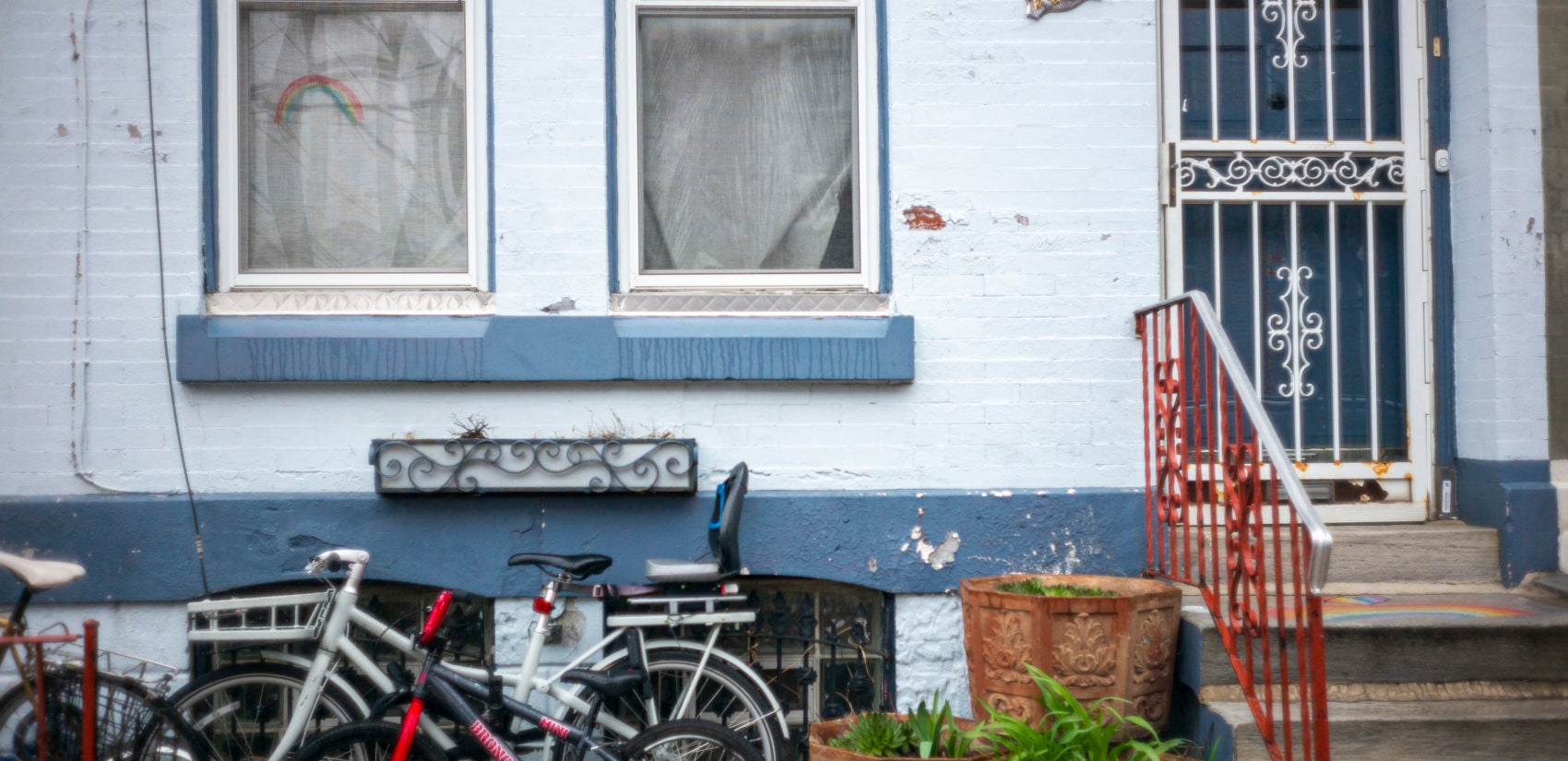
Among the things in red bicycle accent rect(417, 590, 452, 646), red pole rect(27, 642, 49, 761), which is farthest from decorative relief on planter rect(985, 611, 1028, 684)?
red pole rect(27, 642, 49, 761)

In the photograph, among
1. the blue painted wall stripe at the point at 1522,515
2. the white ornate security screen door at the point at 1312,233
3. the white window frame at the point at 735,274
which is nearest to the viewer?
the blue painted wall stripe at the point at 1522,515

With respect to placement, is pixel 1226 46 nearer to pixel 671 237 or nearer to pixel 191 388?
pixel 671 237

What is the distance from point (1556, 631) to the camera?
402 cm

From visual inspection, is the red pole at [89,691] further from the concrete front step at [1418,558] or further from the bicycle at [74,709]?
the concrete front step at [1418,558]

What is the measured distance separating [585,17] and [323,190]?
1.18 metres

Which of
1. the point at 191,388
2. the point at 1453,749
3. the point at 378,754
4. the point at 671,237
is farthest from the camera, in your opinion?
the point at 671,237

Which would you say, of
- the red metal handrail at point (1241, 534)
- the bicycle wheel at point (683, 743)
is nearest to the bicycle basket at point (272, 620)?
the bicycle wheel at point (683, 743)

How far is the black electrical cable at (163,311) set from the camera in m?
4.50

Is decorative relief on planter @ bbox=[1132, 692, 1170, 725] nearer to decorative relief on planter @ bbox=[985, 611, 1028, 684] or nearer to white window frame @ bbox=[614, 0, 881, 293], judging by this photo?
decorative relief on planter @ bbox=[985, 611, 1028, 684]

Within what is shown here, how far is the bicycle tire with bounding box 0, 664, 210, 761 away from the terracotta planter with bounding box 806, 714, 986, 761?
194 cm

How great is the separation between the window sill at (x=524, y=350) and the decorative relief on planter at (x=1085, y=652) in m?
1.16

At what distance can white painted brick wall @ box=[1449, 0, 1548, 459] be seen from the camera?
15.5ft

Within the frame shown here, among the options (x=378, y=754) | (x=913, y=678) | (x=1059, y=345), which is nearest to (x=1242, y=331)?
(x=1059, y=345)

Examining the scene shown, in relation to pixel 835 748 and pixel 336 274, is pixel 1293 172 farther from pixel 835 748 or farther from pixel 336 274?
pixel 336 274
